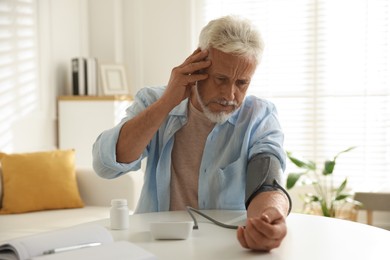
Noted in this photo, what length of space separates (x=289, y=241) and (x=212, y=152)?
0.52 m

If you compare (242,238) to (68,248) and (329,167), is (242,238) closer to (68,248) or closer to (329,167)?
(68,248)

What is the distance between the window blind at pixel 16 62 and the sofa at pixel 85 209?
0.61 metres

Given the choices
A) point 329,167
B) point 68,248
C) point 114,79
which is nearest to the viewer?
point 68,248

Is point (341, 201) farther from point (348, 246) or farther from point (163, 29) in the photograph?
point (348, 246)

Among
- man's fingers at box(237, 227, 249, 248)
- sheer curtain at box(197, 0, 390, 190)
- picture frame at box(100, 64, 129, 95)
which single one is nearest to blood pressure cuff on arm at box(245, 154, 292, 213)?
man's fingers at box(237, 227, 249, 248)

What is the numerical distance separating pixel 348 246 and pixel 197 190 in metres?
0.62

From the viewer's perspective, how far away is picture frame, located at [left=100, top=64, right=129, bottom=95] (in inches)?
181

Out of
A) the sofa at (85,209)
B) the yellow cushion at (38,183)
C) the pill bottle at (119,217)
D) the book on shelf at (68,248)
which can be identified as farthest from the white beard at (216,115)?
the yellow cushion at (38,183)

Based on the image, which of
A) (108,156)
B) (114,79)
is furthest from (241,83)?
(114,79)

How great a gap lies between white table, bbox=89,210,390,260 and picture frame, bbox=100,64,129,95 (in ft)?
9.67

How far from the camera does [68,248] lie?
1207mm

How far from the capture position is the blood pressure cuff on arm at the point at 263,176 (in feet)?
5.48

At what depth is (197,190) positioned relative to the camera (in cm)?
190

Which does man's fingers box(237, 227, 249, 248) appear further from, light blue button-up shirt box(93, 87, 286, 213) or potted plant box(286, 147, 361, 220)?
potted plant box(286, 147, 361, 220)
